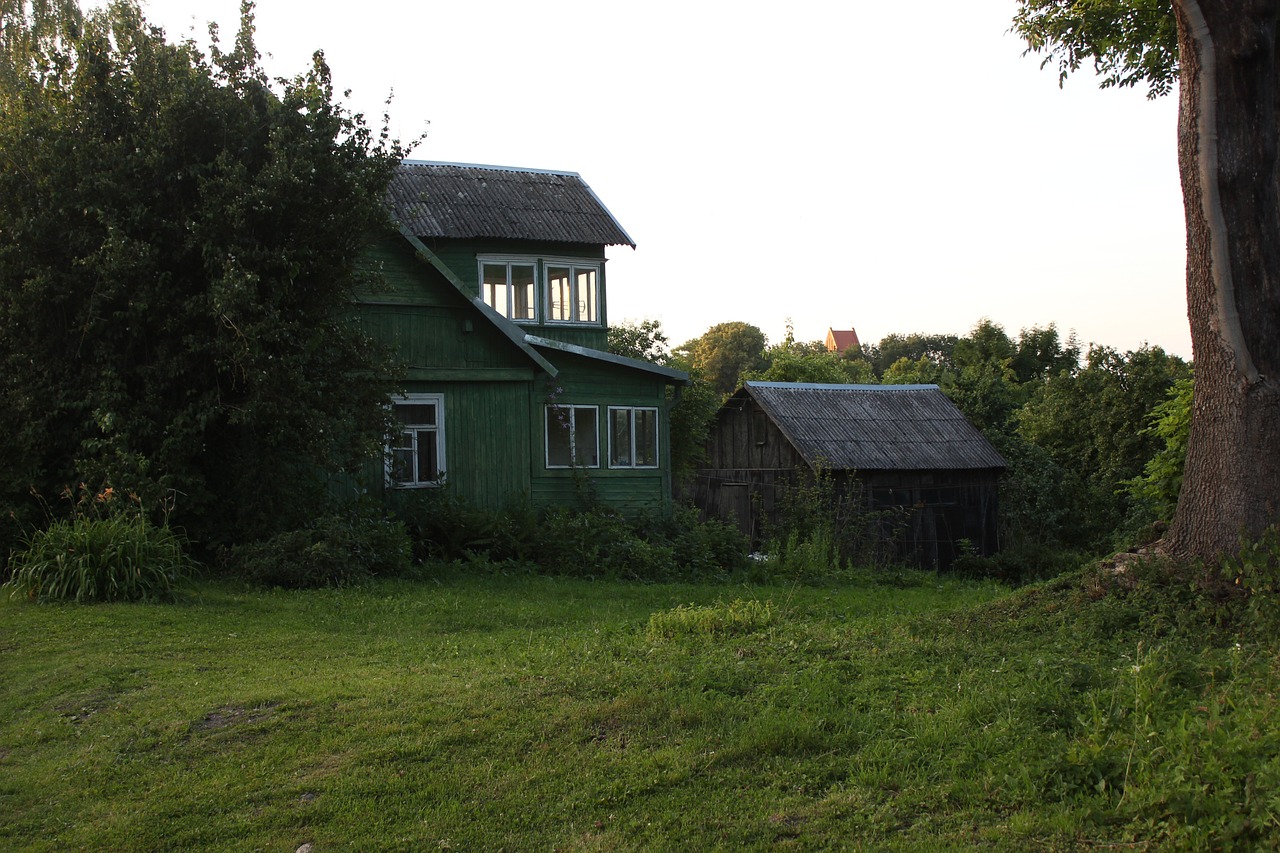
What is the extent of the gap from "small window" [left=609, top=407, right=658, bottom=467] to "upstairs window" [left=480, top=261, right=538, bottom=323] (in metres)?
3.64

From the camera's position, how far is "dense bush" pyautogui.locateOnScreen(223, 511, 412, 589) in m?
13.3

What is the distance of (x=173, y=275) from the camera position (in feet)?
49.1

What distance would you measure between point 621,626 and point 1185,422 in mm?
8975

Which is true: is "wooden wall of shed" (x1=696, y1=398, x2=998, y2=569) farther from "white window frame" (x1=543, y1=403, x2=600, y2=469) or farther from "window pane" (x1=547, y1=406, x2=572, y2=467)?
"window pane" (x1=547, y1=406, x2=572, y2=467)

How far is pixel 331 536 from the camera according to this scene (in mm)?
14016

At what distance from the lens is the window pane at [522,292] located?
24.8m

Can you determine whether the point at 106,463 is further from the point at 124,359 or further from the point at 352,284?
the point at 352,284

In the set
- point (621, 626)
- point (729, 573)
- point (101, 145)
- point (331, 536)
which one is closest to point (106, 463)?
point (331, 536)

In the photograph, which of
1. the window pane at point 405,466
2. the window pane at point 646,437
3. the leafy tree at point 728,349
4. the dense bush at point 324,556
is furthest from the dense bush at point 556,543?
the leafy tree at point 728,349

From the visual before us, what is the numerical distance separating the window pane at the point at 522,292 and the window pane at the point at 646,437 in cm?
379

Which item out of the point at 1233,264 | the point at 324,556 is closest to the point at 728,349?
the point at 324,556

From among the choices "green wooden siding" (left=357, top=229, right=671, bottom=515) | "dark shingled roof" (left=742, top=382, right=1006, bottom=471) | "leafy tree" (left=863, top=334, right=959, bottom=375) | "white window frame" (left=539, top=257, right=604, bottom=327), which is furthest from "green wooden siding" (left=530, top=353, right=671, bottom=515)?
"leafy tree" (left=863, top=334, right=959, bottom=375)

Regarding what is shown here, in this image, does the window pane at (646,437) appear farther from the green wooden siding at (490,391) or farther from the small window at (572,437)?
the small window at (572,437)

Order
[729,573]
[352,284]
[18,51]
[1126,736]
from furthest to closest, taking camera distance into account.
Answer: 1. [18,51]
2. [729,573]
3. [352,284]
4. [1126,736]
